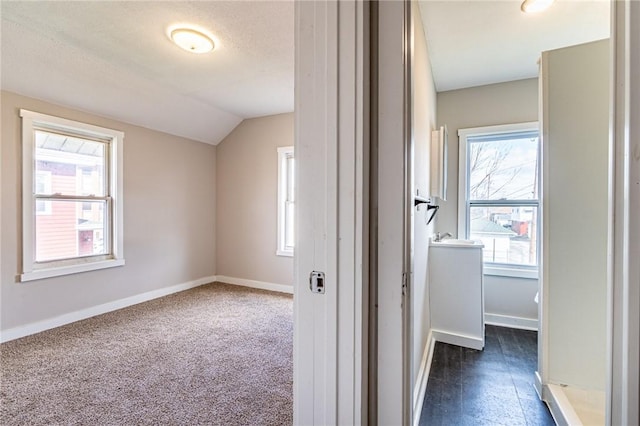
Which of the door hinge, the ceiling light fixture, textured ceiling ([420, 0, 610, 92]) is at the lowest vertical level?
the door hinge

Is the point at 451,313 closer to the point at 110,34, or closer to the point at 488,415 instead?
the point at 488,415

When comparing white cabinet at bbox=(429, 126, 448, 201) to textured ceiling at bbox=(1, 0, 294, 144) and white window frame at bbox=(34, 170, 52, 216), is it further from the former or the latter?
white window frame at bbox=(34, 170, 52, 216)

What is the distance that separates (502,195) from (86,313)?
4.59m

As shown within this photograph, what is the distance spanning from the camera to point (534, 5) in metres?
1.99

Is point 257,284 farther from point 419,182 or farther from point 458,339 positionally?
point 419,182

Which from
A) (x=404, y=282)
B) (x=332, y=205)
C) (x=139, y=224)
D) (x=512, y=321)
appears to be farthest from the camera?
(x=139, y=224)

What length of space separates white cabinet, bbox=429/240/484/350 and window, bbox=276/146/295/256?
6.96ft

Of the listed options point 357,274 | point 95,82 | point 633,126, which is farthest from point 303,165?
point 95,82

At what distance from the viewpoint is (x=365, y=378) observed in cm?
80

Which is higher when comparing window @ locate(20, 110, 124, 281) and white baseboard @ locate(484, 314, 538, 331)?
window @ locate(20, 110, 124, 281)

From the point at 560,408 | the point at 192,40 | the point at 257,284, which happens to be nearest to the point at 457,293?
the point at 560,408

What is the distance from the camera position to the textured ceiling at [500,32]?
204cm

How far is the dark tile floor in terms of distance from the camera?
1737mm

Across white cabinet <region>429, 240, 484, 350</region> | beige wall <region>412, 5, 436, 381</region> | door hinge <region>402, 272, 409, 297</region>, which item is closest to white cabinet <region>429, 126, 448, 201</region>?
beige wall <region>412, 5, 436, 381</region>
